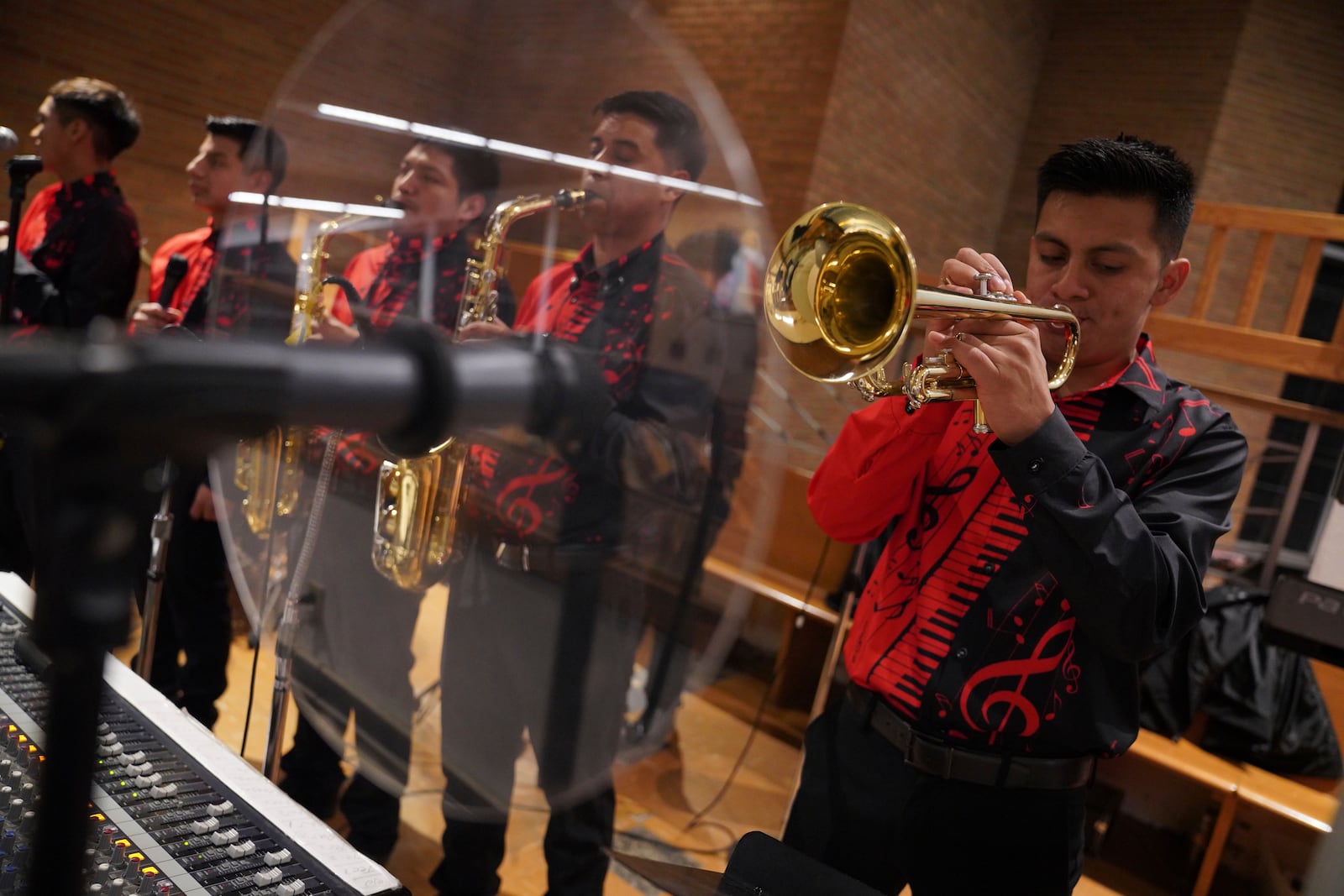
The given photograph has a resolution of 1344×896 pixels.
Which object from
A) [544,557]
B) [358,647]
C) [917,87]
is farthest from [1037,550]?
[917,87]

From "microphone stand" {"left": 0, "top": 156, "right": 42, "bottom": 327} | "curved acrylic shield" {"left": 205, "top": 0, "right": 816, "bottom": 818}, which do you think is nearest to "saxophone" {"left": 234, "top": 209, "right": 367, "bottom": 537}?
"curved acrylic shield" {"left": 205, "top": 0, "right": 816, "bottom": 818}

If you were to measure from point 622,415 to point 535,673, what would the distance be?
1.06ft

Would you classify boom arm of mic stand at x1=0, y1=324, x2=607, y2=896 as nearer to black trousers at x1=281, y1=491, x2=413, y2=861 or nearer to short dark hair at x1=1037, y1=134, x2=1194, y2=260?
black trousers at x1=281, y1=491, x2=413, y2=861

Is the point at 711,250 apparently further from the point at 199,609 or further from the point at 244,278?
the point at 199,609

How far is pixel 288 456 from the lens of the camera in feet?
3.76

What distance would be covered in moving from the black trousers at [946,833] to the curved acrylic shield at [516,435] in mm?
361

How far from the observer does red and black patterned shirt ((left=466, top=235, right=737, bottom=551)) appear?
895mm

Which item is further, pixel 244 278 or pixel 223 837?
pixel 244 278

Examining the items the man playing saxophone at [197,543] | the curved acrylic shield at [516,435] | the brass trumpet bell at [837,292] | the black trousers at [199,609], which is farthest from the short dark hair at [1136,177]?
the black trousers at [199,609]

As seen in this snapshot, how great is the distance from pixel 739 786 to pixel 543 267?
7.60 feet

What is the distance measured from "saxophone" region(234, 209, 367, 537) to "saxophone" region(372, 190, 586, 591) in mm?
143

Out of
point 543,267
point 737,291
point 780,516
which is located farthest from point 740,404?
point 780,516

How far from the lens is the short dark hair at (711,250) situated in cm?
93

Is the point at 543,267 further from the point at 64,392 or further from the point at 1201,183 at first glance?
the point at 1201,183
